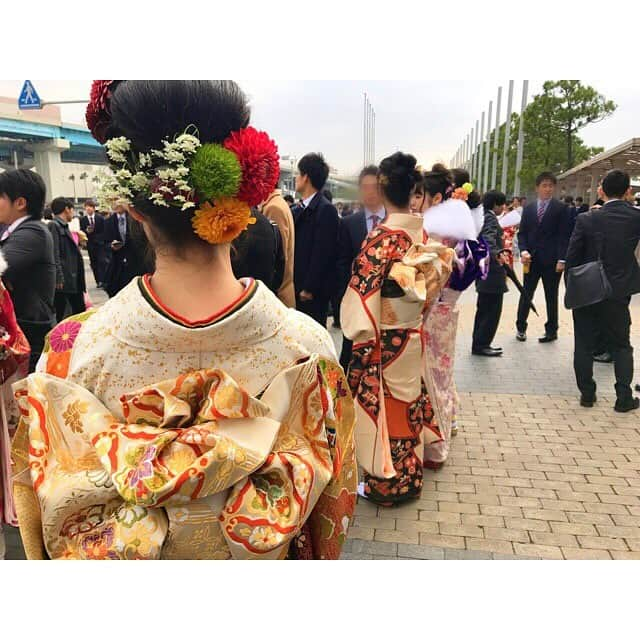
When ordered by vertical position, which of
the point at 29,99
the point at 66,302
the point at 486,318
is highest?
the point at 29,99

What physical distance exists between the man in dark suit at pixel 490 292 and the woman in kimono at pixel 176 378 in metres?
Result: 4.36

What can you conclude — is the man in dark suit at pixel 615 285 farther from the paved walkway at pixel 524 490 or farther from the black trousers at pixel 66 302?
the black trousers at pixel 66 302

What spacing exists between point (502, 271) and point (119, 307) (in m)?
4.88

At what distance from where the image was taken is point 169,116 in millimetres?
1090

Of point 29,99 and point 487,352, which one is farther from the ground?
point 29,99

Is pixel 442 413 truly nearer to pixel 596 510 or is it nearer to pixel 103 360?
pixel 596 510

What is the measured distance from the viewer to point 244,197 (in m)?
1.17

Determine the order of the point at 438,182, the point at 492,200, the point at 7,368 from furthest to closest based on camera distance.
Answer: the point at 492,200
the point at 438,182
the point at 7,368

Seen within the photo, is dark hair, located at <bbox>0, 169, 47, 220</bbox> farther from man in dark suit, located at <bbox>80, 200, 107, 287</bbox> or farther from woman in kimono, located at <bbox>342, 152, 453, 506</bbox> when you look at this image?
man in dark suit, located at <bbox>80, 200, 107, 287</bbox>

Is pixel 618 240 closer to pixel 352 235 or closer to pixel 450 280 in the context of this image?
pixel 450 280

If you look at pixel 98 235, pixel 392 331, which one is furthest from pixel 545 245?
pixel 98 235

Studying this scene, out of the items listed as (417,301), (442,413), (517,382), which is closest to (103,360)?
(417,301)

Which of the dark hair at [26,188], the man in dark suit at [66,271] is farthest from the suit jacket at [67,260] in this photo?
the dark hair at [26,188]

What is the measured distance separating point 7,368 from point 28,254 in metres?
0.88
